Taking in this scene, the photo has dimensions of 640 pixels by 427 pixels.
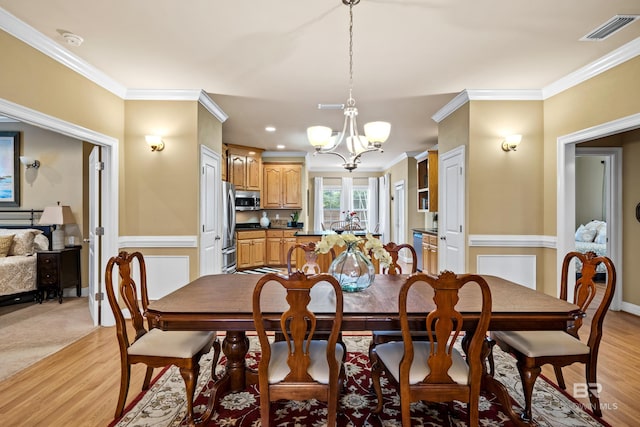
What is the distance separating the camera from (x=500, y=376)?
250cm

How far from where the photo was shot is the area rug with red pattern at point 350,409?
76.0 inches

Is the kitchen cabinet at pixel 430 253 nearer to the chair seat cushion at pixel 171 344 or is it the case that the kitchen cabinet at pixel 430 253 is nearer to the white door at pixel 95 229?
the chair seat cushion at pixel 171 344

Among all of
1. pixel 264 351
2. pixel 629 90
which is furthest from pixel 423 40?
pixel 264 351

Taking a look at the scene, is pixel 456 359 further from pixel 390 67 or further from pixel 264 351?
pixel 390 67

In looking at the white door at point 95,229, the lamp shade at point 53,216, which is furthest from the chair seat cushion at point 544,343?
the lamp shade at point 53,216

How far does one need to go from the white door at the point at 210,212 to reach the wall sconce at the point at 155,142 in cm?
44

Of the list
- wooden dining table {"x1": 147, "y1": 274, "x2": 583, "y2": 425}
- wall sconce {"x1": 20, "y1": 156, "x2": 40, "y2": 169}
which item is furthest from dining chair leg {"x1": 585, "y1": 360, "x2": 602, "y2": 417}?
wall sconce {"x1": 20, "y1": 156, "x2": 40, "y2": 169}

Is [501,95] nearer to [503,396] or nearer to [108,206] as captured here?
[503,396]

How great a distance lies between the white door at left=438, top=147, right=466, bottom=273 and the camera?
3.93 meters

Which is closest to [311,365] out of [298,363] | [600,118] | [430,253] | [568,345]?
[298,363]

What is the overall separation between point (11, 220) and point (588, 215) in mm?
10307

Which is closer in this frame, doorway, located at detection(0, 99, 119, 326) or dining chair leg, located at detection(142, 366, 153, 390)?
dining chair leg, located at detection(142, 366, 153, 390)

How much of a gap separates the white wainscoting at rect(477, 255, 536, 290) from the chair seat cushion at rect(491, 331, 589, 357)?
1799 mm

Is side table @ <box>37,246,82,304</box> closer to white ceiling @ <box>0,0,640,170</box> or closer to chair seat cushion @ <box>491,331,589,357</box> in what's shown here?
white ceiling @ <box>0,0,640,170</box>
